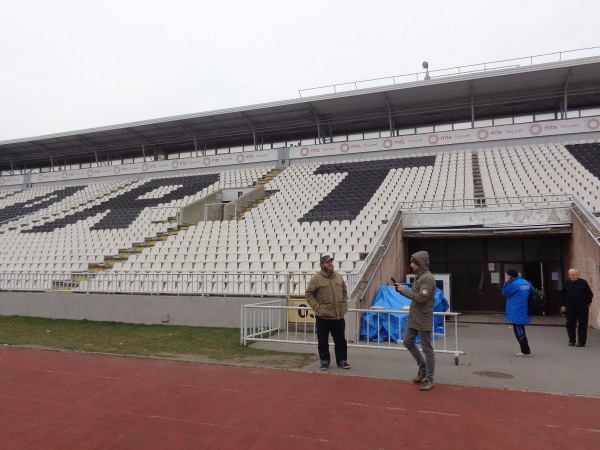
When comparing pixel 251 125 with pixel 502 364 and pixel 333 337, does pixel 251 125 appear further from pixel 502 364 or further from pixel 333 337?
pixel 502 364

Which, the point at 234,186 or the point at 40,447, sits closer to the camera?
the point at 40,447

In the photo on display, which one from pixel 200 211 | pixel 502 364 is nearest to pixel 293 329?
pixel 502 364

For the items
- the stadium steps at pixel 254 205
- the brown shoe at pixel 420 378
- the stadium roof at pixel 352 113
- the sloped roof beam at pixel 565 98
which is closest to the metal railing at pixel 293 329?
the brown shoe at pixel 420 378

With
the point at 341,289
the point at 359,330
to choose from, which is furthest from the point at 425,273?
the point at 359,330

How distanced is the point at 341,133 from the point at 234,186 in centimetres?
861

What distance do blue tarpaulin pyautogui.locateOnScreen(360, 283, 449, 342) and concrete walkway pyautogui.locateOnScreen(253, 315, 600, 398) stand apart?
656 millimetres

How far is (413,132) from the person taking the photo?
91.2ft

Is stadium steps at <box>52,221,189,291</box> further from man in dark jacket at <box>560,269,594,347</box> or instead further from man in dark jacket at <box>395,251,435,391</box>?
man in dark jacket at <box>560,269,594,347</box>

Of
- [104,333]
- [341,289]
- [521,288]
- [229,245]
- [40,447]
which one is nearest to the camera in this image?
[40,447]

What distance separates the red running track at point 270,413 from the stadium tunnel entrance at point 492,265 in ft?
34.5

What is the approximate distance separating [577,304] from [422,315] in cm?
458

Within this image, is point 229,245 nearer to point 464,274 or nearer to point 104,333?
point 104,333

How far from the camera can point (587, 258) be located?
11.1 metres

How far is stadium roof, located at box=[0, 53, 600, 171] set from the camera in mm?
23178
